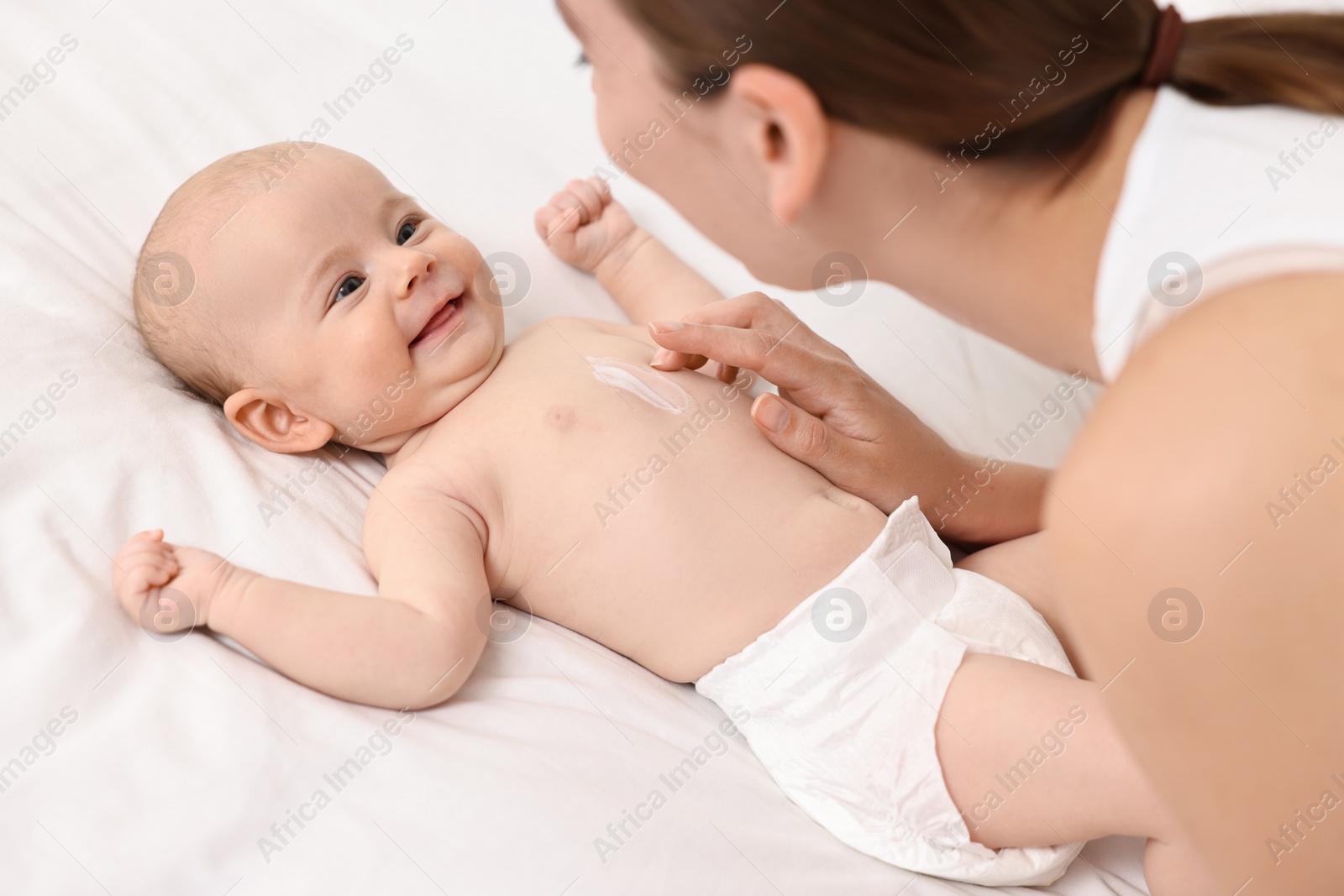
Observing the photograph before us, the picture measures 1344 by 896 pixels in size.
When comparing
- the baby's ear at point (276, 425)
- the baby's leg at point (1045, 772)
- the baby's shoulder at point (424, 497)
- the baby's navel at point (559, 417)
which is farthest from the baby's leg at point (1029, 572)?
the baby's ear at point (276, 425)

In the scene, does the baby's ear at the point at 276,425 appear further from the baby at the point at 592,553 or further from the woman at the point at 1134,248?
the woman at the point at 1134,248

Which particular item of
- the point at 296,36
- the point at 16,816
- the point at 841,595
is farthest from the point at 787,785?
the point at 296,36

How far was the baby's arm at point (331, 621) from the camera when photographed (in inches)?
43.3

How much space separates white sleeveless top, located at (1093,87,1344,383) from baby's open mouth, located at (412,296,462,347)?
0.89m

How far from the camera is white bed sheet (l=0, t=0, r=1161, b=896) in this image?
0.98 meters

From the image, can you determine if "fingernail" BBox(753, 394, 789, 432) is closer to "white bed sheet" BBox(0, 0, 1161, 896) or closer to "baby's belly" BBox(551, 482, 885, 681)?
"baby's belly" BBox(551, 482, 885, 681)

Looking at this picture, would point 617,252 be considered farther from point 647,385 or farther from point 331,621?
point 331,621

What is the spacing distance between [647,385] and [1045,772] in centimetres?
69

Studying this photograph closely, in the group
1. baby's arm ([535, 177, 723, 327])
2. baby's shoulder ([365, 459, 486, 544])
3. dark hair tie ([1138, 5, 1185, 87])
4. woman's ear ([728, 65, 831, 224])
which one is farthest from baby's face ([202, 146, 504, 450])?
dark hair tie ([1138, 5, 1185, 87])

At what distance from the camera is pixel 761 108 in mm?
794

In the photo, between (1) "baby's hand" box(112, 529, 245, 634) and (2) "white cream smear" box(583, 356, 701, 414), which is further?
(2) "white cream smear" box(583, 356, 701, 414)

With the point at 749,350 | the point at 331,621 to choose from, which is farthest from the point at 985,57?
the point at 331,621

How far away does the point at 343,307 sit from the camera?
138 centimetres

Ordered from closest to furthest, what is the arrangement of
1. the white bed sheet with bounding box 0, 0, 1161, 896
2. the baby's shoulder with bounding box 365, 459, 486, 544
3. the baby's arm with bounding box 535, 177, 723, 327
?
the white bed sheet with bounding box 0, 0, 1161, 896 < the baby's shoulder with bounding box 365, 459, 486, 544 < the baby's arm with bounding box 535, 177, 723, 327
